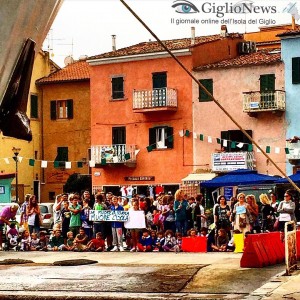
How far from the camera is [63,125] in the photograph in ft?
194

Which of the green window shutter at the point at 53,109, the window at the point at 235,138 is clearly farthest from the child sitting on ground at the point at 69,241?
the green window shutter at the point at 53,109

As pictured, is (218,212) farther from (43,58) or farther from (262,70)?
(43,58)

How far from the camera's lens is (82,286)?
1608cm

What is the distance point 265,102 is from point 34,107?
17.4 metres

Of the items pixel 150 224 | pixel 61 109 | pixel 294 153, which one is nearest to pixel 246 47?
pixel 294 153

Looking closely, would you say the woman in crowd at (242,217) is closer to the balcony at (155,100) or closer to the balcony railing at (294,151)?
the balcony railing at (294,151)

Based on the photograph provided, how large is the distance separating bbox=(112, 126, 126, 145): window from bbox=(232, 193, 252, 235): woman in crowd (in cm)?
2958

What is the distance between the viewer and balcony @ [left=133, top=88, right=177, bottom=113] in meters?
49.7

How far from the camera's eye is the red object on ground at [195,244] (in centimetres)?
2308

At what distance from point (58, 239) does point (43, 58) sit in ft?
122

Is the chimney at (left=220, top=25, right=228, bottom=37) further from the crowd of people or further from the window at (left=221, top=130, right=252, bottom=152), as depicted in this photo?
the crowd of people

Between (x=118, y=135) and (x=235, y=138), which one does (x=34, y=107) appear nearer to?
(x=118, y=135)

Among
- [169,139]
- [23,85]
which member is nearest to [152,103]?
[169,139]

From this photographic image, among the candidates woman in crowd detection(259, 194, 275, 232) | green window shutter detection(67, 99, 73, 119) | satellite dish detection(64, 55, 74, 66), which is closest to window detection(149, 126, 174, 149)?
green window shutter detection(67, 99, 73, 119)
